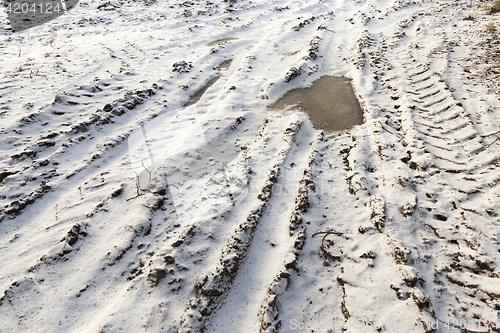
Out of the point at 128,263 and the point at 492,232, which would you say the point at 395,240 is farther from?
the point at 128,263

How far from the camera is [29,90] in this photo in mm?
5000

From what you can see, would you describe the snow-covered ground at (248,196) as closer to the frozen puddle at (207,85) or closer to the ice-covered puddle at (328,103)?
the frozen puddle at (207,85)

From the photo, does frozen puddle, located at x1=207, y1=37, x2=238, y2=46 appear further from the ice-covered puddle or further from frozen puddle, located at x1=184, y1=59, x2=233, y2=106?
the ice-covered puddle

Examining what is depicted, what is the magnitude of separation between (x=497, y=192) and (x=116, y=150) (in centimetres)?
474

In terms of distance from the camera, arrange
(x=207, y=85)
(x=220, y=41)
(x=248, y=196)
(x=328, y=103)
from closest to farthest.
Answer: (x=248, y=196) < (x=328, y=103) < (x=207, y=85) < (x=220, y=41)

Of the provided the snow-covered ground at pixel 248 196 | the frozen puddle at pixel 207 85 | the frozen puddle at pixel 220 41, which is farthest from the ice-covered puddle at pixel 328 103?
the frozen puddle at pixel 220 41

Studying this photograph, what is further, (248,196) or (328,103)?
(328,103)

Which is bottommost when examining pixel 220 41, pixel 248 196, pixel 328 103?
pixel 248 196

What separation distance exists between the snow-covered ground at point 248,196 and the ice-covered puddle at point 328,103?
0.18 meters

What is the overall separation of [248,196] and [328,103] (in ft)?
8.69

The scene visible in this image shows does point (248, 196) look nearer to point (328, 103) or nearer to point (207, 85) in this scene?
point (328, 103)

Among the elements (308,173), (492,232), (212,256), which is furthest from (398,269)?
(212,256)

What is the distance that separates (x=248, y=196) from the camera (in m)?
3.14

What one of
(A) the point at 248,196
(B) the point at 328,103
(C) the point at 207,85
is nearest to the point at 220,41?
(C) the point at 207,85
